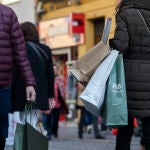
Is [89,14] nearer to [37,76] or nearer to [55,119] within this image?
[55,119]

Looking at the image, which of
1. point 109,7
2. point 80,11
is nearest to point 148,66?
point 109,7

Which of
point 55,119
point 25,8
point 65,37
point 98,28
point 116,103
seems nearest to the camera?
point 116,103

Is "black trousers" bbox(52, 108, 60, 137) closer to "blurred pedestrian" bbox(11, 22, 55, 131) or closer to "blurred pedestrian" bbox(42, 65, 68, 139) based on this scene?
"blurred pedestrian" bbox(42, 65, 68, 139)

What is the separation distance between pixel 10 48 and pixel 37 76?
7.64 ft

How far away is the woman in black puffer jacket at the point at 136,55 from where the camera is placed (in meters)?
5.27

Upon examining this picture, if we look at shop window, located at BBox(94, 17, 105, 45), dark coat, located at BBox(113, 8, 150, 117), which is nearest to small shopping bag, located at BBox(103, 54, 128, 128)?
dark coat, located at BBox(113, 8, 150, 117)

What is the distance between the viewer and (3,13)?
17.1 feet

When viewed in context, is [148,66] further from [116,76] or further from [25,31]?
[25,31]

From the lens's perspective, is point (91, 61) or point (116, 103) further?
point (91, 61)

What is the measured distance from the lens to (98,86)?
518 cm

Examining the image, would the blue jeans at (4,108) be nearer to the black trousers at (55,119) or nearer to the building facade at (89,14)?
the black trousers at (55,119)

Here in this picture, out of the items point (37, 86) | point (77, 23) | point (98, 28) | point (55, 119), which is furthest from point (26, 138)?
point (77, 23)

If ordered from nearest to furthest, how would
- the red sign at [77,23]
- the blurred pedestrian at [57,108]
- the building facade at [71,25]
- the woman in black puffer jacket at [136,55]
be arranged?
the woman in black puffer jacket at [136,55] < the blurred pedestrian at [57,108] < the building facade at [71,25] < the red sign at [77,23]

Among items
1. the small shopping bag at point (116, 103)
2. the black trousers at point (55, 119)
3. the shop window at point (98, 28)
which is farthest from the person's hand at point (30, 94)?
the shop window at point (98, 28)
